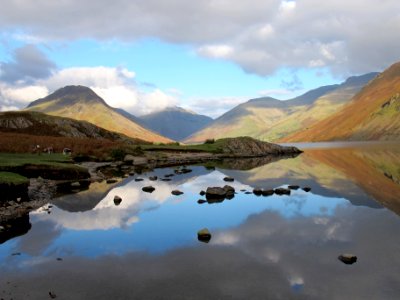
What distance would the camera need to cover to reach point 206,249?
2458 centimetres

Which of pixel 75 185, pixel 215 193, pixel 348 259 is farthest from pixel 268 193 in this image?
pixel 75 185

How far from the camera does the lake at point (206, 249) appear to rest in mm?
18391

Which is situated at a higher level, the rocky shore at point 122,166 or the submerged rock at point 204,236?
the rocky shore at point 122,166

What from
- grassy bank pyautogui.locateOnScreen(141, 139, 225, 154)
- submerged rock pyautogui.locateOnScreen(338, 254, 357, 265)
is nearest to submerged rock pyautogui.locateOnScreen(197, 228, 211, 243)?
submerged rock pyautogui.locateOnScreen(338, 254, 357, 265)

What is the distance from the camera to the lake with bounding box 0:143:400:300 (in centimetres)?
1839

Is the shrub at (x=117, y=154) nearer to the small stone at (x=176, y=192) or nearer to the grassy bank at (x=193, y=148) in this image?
the grassy bank at (x=193, y=148)

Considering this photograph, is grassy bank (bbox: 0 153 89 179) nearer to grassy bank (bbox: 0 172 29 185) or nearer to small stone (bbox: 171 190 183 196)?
grassy bank (bbox: 0 172 29 185)

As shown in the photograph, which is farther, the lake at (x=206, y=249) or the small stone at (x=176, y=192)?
the small stone at (x=176, y=192)

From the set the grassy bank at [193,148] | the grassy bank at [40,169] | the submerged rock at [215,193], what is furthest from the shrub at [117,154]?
the submerged rock at [215,193]

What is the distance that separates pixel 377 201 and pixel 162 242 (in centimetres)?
2711

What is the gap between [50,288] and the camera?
1845 centimetres

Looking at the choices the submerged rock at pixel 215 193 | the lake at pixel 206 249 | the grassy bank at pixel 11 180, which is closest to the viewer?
the lake at pixel 206 249

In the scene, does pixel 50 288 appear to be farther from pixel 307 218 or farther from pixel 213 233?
pixel 307 218

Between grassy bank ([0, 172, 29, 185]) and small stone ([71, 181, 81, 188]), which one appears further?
small stone ([71, 181, 81, 188])
